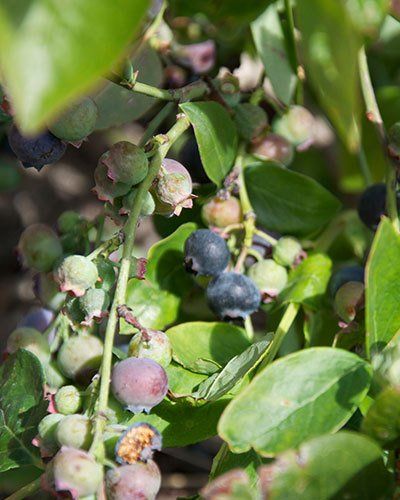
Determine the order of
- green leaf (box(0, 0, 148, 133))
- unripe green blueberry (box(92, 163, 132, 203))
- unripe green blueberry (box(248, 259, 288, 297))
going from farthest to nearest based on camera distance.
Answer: unripe green blueberry (box(248, 259, 288, 297)) → unripe green blueberry (box(92, 163, 132, 203)) → green leaf (box(0, 0, 148, 133))

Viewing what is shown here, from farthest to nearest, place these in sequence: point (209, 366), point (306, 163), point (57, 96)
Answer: point (306, 163) → point (209, 366) → point (57, 96)

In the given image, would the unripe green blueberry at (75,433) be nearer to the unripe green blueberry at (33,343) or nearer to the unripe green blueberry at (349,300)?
the unripe green blueberry at (33,343)

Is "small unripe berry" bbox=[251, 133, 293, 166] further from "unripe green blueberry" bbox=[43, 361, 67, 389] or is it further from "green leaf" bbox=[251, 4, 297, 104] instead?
"unripe green blueberry" bbox=[43, 361, 67, 389]

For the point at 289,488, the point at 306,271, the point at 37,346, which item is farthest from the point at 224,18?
the point at 289,488

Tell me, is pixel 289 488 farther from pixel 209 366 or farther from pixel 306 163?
pixel 306 163

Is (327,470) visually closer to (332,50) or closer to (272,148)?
(332,50)

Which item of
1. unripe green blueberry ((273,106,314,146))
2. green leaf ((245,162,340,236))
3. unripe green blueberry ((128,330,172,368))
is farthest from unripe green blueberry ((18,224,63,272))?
unripe green blueberry ((273,106,314,146))
